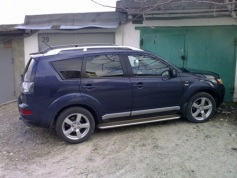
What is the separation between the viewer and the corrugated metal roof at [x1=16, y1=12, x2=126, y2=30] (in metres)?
9.55

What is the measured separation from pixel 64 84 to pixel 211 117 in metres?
3.52

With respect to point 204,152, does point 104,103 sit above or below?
above

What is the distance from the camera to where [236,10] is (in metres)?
7.97

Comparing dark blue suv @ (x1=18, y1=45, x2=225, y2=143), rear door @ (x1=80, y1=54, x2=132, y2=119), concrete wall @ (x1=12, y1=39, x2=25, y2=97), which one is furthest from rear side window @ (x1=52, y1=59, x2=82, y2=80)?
concrete wall @ (x1=12, y1=39, x2=25, y2=97)

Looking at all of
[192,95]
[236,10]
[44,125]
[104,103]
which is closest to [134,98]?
[104,103]

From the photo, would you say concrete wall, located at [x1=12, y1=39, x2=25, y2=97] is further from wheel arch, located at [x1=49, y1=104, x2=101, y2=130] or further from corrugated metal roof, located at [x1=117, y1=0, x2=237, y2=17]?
wheel arch, located at [x1=49, y1=104, x2=101, y2=130]

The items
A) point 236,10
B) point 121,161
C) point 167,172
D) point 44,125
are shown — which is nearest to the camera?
point 167,172

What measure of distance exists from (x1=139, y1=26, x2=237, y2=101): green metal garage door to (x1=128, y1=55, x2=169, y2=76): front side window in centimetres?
274

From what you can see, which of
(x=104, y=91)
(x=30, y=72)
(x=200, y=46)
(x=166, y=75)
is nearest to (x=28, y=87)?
(x=30, y=72)

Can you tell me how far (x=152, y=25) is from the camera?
9.30 m

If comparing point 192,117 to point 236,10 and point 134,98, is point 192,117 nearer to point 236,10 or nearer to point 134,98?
point 134,98

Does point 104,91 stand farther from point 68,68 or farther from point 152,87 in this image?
point 152,87

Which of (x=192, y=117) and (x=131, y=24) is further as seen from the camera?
(x=131, y=24)

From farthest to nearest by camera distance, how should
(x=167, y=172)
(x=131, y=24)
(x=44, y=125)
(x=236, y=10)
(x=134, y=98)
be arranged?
(x=131, y=24)
(x=236, y=10)
(x=134, y=98)
(x=44, y=125)
(x=167, y=172)
